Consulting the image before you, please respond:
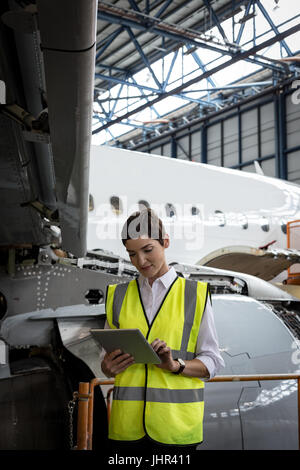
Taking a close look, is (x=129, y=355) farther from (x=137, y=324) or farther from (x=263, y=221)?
(x=263, y=221)

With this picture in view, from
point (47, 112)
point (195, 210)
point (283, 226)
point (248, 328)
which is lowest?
point (248, 328)

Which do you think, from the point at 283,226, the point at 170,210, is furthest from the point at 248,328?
the point at 283,226

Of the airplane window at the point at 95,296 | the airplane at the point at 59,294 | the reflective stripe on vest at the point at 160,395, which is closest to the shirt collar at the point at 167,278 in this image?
the reflective stripe on vest at the point at 160,395

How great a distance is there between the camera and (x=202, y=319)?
261 centimetres

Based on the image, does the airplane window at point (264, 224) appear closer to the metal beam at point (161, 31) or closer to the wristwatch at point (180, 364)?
the metal beam at point (161, 31)

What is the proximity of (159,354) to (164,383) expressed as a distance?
0.20m

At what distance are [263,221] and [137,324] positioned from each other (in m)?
11.5

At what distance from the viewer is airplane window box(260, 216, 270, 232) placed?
13652 mm

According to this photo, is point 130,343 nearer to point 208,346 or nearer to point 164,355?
point 164,355

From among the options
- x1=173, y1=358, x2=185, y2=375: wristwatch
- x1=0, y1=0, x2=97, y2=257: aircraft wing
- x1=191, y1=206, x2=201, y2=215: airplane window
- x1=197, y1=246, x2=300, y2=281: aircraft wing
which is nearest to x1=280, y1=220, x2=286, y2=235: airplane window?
x1=197, y1=246, x2=300, y2=281: aircraft wing

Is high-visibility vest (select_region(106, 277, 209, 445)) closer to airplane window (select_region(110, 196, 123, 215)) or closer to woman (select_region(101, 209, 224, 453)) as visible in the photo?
woman (select_region(101, 209, 224, 453))

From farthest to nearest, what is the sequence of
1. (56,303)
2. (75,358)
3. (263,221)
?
(263,221)
(56,303)
(75,358)
